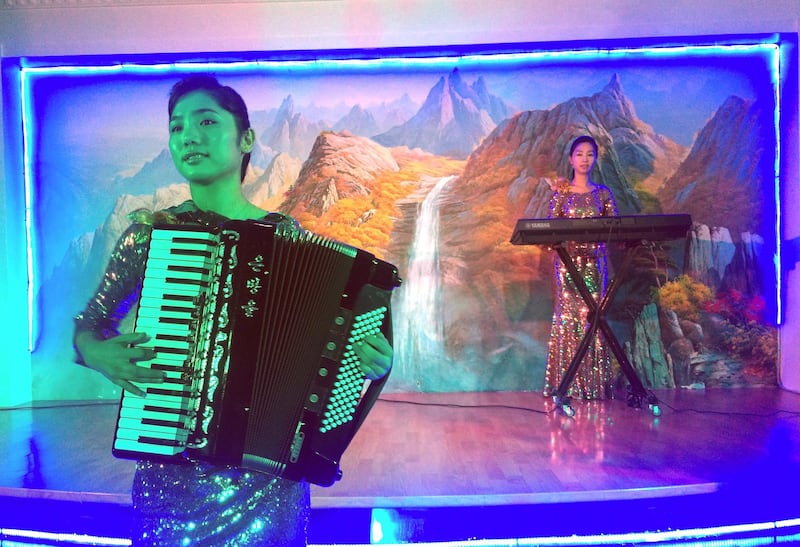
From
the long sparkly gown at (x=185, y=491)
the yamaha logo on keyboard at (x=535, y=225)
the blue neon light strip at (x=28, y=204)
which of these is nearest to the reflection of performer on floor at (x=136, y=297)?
the long sparkly gown at (x=185, y=491)

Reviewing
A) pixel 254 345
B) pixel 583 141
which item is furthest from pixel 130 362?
pixel 583 141

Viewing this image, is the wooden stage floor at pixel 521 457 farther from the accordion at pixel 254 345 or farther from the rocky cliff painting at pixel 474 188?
the accordion at pixel 254 345

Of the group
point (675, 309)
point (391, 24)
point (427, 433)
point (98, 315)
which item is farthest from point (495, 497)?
point (391, 24)

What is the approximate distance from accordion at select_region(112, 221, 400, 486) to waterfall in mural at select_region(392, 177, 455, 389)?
3.84 m

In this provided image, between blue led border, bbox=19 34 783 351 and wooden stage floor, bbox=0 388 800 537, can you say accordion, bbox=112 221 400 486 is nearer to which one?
wooden stage floor, bbox=0 388 800 537

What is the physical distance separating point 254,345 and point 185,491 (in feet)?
1.33

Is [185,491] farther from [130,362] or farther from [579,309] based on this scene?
[579,309]

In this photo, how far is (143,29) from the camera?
16.5 ft

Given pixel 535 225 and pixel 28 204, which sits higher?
pixel 28 204

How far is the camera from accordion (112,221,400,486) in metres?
1.23

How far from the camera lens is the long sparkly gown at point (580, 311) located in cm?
456

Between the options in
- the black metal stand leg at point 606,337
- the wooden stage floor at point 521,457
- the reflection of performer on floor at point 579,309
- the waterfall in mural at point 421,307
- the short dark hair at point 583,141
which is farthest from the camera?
the waterfall in mural at point 421,307

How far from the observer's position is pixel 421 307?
5.23 metres

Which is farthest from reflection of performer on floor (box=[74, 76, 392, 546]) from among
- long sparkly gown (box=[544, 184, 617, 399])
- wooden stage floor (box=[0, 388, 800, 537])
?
long sparkly gown (box=[544, 184, 617, 399])
